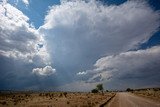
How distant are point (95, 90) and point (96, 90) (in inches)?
45.2

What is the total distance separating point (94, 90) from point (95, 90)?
115 cm

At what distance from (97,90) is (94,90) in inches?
130

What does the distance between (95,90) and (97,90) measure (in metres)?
3.14

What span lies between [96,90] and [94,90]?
182 cm

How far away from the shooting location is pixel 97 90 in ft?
655

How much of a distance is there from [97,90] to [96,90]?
Answer: 2.06 meters

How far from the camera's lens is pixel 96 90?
198000 millimetres

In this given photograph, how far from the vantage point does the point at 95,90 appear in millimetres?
197375

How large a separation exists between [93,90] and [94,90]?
115 centimetres

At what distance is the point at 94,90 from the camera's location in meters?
198

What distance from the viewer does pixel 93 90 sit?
652 ft

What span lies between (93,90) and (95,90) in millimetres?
2301
